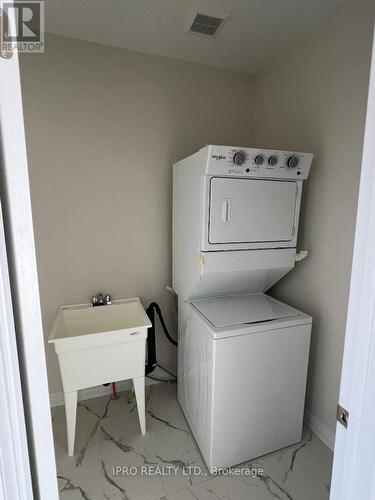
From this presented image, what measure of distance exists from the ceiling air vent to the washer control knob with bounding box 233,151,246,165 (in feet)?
3.16

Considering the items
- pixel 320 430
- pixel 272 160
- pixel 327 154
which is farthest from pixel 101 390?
pixel 327 154

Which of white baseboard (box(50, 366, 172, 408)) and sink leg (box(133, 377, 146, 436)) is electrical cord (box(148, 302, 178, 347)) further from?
sink leg (box(133, 377, 146, 436))

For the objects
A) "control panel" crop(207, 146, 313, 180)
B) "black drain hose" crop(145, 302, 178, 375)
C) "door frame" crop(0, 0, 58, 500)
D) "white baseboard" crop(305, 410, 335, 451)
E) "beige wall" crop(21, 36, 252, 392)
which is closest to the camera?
"door frame" crop(0, 0, 58, 500)

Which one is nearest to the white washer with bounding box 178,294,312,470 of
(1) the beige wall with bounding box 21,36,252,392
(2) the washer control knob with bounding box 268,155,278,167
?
(1) the beige wall with bounding box 21,36,252,392

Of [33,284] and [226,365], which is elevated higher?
[33,284]

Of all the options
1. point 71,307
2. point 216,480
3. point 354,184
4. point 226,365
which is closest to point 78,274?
point 71,307

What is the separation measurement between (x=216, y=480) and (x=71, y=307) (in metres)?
1.56

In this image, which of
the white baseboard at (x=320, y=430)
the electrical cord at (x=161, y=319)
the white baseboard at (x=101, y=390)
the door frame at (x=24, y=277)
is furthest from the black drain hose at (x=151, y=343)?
the door frame at (x=24, y=277)

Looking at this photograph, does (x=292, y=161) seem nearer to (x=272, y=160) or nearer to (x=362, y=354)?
(x=272, y=160)

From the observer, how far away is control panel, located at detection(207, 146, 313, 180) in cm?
153

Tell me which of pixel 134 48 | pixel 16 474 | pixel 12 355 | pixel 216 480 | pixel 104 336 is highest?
pixel 134 48

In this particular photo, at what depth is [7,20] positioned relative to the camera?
50 centimetres

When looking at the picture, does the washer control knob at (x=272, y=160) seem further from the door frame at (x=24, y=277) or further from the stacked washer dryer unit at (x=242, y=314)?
the door frame at (x=24, y=277)

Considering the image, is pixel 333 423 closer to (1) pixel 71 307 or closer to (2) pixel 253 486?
(2) pixel 253 486
